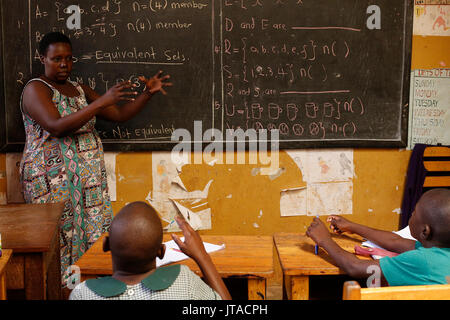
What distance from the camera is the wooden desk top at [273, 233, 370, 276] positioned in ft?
5.09

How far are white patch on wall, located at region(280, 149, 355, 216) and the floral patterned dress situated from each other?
52.8 inches

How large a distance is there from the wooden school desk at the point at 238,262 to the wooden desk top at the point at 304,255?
2.1 inches

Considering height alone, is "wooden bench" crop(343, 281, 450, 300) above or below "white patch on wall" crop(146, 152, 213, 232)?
above

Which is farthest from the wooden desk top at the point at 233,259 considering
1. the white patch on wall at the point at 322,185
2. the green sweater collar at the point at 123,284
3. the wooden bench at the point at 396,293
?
the white patch on wall at the point at 322,185

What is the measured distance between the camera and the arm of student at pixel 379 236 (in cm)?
170

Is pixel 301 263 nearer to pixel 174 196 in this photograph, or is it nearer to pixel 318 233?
pixel 318 233

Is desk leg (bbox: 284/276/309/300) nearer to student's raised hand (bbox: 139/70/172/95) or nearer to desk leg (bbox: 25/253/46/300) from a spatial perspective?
desk leg (bbox: 25/253/46/300)

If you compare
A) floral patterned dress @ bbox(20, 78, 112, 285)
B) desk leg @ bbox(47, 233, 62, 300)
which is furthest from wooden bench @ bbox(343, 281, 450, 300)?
floral patterned dress @ bbox(20, 78, 112, 285)

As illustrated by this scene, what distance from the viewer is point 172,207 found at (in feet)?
10.5

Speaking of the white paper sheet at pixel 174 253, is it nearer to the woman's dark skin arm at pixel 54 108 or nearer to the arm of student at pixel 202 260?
the arm of student at pixel 202 260

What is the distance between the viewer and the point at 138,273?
115 centimetres

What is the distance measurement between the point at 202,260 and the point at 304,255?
492 mm

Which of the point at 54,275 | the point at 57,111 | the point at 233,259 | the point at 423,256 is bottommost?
the point at 54,275

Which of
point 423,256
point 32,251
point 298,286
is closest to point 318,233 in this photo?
point 298,286
